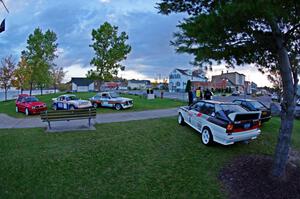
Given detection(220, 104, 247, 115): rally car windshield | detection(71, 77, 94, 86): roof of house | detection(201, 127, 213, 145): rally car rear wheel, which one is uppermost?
detection(71, 77, 94, 86): roof of house

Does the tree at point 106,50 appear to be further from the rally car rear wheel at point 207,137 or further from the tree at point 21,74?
the rally car rear wheel at point 207,137

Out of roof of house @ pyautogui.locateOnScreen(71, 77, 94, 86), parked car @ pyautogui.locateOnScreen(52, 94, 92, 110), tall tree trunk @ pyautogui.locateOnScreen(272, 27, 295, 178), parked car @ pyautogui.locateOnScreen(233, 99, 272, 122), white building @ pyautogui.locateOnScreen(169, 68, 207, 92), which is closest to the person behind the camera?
tall tree trunk @ pyautogui.locateOnScreen(272, 27, 295, 178)

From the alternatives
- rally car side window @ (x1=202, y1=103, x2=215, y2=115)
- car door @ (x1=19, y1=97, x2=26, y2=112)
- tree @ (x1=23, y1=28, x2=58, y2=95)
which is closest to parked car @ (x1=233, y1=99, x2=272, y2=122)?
rally car side window @ (x1=202, y1=103, x2=215, y2=115)

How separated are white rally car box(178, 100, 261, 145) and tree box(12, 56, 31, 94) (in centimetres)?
3244

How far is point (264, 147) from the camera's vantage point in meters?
7.78

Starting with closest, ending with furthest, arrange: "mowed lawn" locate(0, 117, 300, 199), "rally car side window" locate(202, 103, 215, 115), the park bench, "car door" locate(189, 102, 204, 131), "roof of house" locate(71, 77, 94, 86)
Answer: "mowed lawn" locate(0, 117, 300, 199) → "rally car side window" locate(202, 103, 215, 115) → "car door" locate(189, 102, 204, 131) → the park bench → "roof of house" locate(71, 77, 94, 86)

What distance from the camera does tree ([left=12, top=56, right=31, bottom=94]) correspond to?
32978 millimetres

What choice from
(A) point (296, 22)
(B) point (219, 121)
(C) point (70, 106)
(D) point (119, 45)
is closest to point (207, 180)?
(B) point (219, 121)

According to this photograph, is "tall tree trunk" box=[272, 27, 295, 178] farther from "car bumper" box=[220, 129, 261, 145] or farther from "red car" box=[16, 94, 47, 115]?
"red car" box=[16, 94, 47, 115]

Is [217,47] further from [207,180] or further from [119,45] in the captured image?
[119,45]

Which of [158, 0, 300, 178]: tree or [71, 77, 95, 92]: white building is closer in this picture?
[158, 0, 300, 178]: tree

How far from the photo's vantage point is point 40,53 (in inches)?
1215

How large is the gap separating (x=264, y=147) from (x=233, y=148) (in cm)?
140

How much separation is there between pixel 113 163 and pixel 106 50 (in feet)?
84.6
